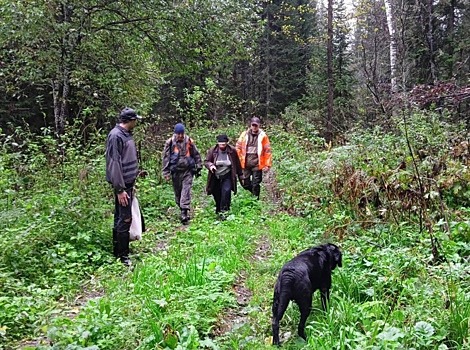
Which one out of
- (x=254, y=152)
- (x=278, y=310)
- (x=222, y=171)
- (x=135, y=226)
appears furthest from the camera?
(x=254, y=152)

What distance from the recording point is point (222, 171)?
367 inches

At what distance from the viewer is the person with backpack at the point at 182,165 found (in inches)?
357

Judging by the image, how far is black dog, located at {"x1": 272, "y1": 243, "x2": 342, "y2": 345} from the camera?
3.82m

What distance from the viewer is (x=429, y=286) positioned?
4.18 meters

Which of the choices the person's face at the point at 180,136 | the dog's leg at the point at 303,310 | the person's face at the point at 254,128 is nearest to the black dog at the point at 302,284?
the dog's leg at the point at 303,310

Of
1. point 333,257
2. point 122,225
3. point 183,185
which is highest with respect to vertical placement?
point 183,185

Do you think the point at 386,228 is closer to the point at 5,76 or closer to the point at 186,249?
the point at 186,249

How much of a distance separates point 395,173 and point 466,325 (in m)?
3.57

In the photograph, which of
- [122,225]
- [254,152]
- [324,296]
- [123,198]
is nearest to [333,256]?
[324,296]

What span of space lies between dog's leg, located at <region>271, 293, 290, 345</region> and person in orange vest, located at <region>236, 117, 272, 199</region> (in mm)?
6464

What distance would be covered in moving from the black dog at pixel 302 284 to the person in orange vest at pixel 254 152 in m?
5.86

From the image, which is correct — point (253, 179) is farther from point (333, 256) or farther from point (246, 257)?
point (333, 256)

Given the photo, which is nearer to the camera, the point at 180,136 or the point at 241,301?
the point at 241,301

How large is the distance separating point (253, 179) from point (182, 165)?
83.7 inches
